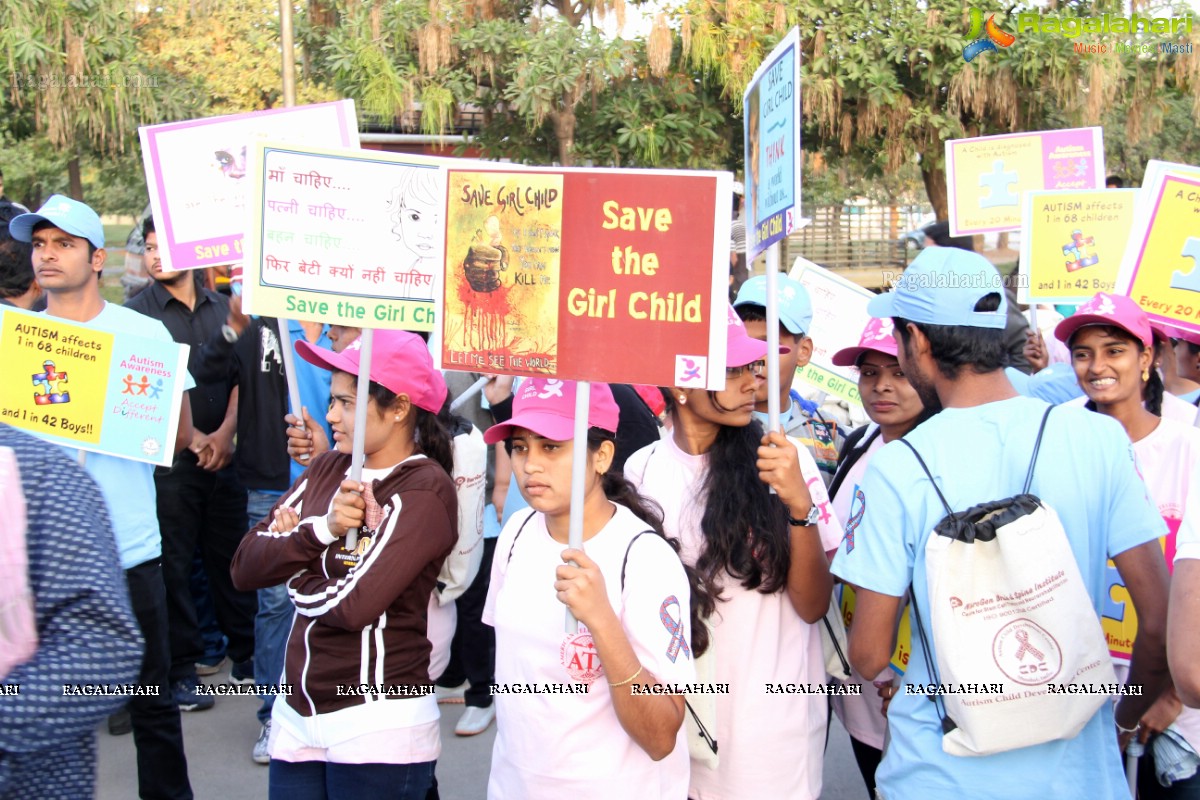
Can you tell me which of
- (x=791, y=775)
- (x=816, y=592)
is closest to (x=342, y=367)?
(x=816, y=592)

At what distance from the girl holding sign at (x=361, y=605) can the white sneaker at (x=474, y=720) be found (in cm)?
208

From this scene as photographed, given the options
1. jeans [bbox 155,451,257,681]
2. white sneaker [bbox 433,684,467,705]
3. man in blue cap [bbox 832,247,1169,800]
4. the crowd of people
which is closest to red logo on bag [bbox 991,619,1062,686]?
the crowd of people

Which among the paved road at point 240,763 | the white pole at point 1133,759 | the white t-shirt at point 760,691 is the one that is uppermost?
the white t-shirt at point 760,691

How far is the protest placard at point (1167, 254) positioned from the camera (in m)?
3.67

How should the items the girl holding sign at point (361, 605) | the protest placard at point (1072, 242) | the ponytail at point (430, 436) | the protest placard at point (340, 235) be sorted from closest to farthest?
the girl holding sign at point (361, 605)
the protest placard at point (340, 235)
the ponytail at point (430, 436)
the protest placard at point (1072, 242)

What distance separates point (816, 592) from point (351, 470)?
1.29 metres

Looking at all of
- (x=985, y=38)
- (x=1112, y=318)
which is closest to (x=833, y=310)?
(x=1112, y=318)

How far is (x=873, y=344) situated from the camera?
11.1ft

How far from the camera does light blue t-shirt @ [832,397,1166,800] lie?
236 cm

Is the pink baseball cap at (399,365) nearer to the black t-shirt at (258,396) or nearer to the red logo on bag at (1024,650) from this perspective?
the red logo on bag at (1024,650)

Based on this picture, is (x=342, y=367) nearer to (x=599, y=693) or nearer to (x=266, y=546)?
(x=266, y=546)

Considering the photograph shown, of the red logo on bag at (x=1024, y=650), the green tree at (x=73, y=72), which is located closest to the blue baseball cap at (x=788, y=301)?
the red logo on bag at (x=1024, y=650)

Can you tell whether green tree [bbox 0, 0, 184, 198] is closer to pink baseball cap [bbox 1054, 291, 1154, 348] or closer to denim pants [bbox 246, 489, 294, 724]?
denim pants [bbox 246, 489, 294, 724]

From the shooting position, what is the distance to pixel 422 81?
11570 mm
